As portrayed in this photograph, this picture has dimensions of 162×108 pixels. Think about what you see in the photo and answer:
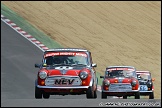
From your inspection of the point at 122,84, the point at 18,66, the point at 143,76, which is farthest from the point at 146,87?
the point at 18,66

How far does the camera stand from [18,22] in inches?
1545

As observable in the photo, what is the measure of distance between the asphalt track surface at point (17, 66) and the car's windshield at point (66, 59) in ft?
16.3

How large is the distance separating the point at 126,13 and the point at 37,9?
751 centimetres

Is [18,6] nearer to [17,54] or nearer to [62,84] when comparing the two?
[17,54]

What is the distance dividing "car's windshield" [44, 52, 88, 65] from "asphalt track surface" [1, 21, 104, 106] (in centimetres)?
498

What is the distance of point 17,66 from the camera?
30297 mm

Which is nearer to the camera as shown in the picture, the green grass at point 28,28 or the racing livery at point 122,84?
the racing livery at point 122,84

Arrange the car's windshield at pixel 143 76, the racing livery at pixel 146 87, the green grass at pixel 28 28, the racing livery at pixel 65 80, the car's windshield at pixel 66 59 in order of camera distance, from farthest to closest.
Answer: the green grass at pixel 28 28 → the car's windshield at pixel 143 76 → the racing livery at pixel 146 87 → the car's windshield at pixel 66 59 → the racing livery at pixel 65 80

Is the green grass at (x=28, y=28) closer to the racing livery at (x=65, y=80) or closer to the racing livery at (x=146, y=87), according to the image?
the racing livery at (x=146, y=87)

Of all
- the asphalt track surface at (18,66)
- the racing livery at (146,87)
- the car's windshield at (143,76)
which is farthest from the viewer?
the car's windshield at (143,76)

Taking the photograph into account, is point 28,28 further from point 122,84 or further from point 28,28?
A: point 122,84

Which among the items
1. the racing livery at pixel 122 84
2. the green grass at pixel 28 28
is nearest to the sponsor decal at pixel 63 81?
the racing livery at pixel 122 84

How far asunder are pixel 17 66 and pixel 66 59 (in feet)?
37.8

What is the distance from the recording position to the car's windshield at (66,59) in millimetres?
19094
